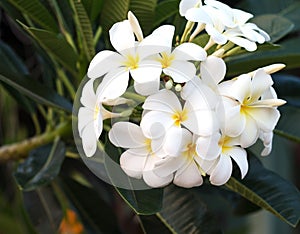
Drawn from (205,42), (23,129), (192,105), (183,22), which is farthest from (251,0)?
(23,129)

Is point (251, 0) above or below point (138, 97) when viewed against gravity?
below

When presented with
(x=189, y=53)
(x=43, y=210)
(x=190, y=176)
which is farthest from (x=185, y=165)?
(x=43, y=210)

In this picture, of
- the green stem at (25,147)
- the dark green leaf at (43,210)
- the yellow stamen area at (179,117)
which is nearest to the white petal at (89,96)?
the yellow stamen area at (179,117)

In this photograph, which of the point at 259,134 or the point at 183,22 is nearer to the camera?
the point at 259,134

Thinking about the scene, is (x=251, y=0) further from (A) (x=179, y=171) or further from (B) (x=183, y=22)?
(A) (x=179, y=171)

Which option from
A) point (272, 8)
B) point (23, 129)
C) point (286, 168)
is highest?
point (272, 8)

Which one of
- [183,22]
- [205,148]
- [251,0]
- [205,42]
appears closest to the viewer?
[205,148]

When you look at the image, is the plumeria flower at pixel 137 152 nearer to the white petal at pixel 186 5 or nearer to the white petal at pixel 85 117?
the white petal at pixel 85 117
